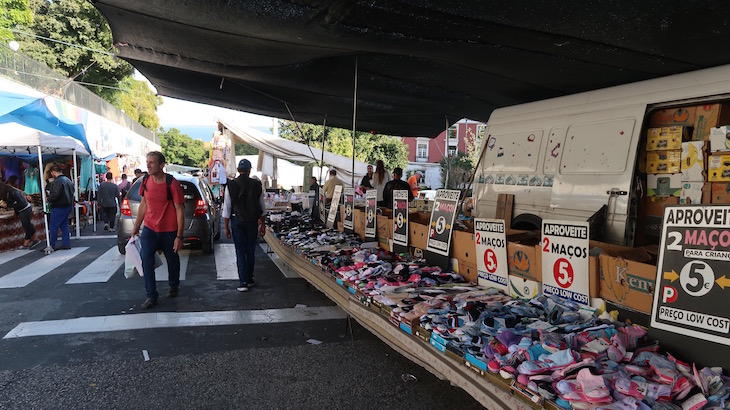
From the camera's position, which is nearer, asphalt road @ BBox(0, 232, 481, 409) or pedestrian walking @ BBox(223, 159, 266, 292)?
asphalt road @ BBox(0, 232, 481, 409)

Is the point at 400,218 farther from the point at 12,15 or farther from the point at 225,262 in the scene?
the point at 12,15

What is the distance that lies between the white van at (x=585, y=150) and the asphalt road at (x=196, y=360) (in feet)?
9.37

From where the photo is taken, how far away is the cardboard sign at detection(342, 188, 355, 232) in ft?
24.1

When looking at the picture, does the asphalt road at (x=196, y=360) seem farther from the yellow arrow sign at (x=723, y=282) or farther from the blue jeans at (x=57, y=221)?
the blue jeans at (x=57, y=221)

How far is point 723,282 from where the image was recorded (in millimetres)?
2303

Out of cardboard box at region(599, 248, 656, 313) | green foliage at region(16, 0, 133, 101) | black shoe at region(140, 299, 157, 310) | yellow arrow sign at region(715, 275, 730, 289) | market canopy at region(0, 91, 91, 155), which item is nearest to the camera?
yellow arrow sign at region(715, 275, 730, 289)

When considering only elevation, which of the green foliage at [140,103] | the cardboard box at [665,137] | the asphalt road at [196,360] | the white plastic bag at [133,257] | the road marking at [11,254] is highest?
the green foliage at [140,103]

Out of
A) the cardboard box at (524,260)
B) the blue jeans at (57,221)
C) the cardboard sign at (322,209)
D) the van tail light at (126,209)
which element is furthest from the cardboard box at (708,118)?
the blue jeans at (57,221)

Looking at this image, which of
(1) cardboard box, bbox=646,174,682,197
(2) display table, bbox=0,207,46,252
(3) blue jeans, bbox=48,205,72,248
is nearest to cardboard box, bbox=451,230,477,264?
(1) cardboard box, bbox=646,174,682,197

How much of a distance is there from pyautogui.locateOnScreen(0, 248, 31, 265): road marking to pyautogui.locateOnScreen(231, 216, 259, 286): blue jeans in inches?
212

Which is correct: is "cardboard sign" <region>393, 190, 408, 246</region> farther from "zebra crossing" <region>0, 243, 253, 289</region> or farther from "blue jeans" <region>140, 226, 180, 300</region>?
"zebra crossing" <region>0, 243, 253, 289</region>

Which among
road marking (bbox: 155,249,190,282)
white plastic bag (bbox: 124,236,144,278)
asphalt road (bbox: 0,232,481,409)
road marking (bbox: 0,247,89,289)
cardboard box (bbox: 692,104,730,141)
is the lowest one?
asphalt road (bbox: 0,232,481,409)

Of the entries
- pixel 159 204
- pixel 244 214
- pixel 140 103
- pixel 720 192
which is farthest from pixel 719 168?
pixel 140 103

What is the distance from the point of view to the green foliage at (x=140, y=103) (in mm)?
51750
